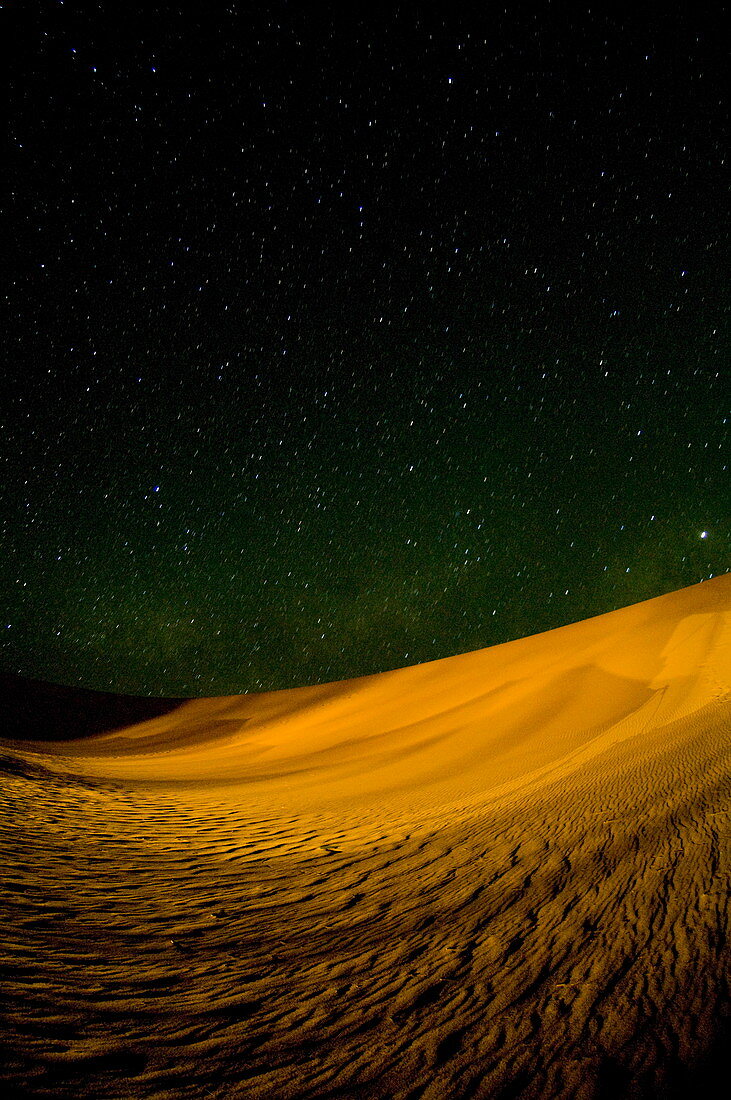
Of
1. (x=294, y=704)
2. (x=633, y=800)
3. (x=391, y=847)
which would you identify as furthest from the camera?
(x=294, y=704)

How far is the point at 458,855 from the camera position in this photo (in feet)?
15.9

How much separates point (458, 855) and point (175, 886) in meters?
2.76

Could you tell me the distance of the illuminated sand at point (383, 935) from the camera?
2.10 metres

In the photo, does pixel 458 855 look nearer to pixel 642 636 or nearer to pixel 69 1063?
pixel 69 1063

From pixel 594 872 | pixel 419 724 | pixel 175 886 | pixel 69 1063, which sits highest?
pixel 69 1063

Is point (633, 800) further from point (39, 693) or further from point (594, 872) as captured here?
point (39, 693)

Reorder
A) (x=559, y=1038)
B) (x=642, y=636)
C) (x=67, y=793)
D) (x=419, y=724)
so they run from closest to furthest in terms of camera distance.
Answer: (x=559, y=1038) → (x=67, y=793) → (x=419, y=724) → (x=642, y=636)

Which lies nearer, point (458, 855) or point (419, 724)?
point (458, 855)

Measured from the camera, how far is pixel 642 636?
72.3 feet

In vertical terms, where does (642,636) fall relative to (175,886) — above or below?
below

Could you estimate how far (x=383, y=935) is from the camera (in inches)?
133

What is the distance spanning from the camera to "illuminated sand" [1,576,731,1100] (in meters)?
2.10

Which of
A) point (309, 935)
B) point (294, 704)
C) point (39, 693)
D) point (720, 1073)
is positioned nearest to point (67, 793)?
point (309, 935)

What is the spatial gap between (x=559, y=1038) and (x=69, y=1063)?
7.17 ft
